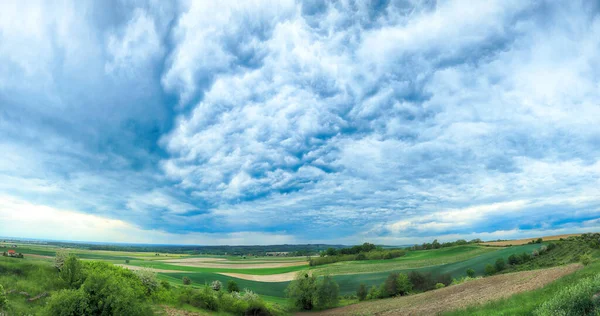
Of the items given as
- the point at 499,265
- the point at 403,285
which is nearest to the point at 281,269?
the point at 403,285

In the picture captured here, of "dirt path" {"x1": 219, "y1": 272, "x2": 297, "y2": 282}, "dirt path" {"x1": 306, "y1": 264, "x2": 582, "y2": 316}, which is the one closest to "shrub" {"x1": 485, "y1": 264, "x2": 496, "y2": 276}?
"dirt path" {"x1": 306, "y1": 264, "x2": 582, "y2": 316}

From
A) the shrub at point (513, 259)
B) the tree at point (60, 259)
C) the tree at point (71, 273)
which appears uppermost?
the tree at point (60, 259)

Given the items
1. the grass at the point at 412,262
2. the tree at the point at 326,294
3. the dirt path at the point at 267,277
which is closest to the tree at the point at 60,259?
the tree at the point at 326,294

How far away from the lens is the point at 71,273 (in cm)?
2639

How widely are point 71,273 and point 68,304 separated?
24.3 ft

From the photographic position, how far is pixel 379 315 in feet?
122

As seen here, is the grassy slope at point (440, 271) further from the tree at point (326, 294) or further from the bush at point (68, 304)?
the bush at point (68, 304)

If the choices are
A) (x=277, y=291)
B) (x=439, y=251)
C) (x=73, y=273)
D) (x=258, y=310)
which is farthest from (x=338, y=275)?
(x=73, y=273)

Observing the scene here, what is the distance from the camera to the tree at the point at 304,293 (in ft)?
177

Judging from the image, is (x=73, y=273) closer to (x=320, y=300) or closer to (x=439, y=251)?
(x=320, y=300)

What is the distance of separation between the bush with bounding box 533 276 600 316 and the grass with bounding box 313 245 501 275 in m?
72.5

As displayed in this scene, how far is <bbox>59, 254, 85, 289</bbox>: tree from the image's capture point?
2596 cm

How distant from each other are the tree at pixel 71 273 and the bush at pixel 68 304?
5729 mm

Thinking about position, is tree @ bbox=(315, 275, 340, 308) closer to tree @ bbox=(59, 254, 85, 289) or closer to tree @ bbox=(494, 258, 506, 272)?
tree @ bbox=(59, 254, 85, 289)
